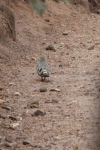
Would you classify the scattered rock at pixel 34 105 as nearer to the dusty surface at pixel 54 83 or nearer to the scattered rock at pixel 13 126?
the dusty surface at pixel 54 83

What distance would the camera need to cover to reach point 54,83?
7.88 meters

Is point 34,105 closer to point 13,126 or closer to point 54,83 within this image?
point 13,126

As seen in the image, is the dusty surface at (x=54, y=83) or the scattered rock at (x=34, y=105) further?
the scattered rock at (x=34, y=105)

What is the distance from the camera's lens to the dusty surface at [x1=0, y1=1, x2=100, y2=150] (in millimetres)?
5027

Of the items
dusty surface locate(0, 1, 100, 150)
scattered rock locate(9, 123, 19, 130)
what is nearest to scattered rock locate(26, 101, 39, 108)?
dusty surface locate(0, 1, 100, 150)

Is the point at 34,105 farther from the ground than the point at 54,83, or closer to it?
farther from the ground

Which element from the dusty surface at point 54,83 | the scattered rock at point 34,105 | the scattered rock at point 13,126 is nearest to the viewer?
the dusty surface at point 54,83

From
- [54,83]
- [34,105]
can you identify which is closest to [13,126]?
[34,105]

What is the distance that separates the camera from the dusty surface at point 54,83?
503 centimetres

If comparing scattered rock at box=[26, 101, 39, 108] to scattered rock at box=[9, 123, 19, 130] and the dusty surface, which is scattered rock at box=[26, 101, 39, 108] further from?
scattered rock at box=[9, 123, 19, 130]

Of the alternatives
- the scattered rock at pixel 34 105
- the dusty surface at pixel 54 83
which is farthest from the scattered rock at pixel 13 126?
the scattered rock at pixel 34 105

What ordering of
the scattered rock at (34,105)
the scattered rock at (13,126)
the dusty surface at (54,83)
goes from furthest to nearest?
1. the scattered rock at (34,105)
2. the scattered rock at (13,126)
3. the dusty surface at (54,83)

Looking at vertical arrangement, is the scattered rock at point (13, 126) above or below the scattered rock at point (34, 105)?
above

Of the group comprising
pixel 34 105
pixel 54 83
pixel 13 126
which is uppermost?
pixel 13 126
